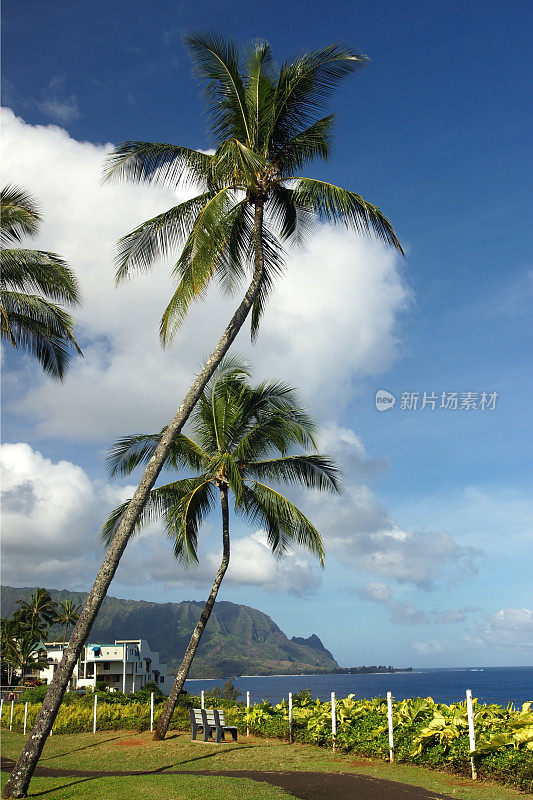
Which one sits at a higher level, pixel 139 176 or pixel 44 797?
pixel 139 176

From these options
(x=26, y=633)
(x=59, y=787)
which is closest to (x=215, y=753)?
(x=59, y=787)

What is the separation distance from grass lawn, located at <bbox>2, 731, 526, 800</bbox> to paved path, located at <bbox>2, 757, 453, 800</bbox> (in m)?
0.36

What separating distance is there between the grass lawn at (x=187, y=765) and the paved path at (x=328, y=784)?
36cm

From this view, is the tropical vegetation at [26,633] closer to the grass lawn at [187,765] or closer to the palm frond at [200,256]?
the grass lawn at [187,765]

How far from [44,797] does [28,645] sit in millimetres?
63745

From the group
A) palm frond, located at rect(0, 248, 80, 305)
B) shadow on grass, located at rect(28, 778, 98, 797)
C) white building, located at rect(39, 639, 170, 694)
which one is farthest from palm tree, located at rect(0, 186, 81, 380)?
white building, located at rect(39, 639, 170, 694)

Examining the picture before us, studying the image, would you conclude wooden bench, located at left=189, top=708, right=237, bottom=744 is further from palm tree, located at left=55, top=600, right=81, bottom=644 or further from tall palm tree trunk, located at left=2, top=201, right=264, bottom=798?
palm tree, located at left=55, top=600, right=81, bottom=644

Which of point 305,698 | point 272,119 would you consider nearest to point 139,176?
point 272,119

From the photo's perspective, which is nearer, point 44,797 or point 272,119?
point 44,797

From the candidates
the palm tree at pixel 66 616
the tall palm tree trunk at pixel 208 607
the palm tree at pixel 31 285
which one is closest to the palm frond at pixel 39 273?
the palm tree at pixel 31 285

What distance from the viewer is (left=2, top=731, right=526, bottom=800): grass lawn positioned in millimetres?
9203

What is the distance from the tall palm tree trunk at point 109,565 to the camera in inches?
353

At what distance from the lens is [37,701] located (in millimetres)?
26672

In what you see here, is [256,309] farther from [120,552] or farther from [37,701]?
[37,701]
